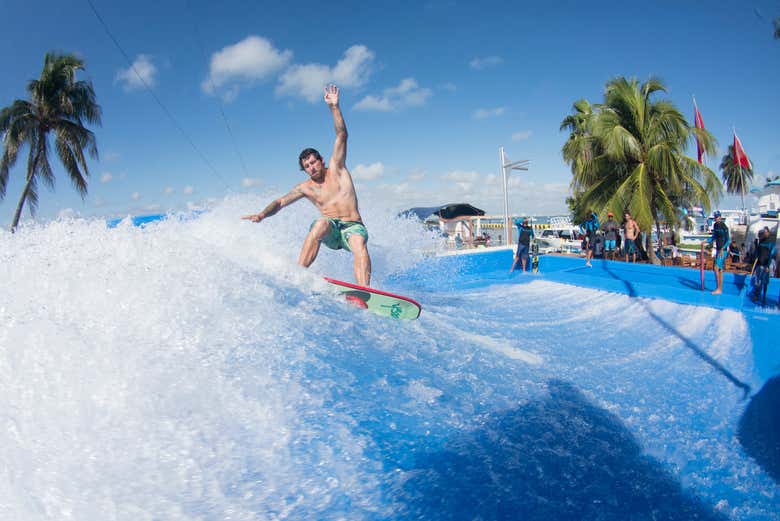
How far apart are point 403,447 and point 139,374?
1456 mm

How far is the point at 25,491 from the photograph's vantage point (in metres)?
1.62

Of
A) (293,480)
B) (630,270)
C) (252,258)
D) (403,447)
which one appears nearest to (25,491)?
(293,480)

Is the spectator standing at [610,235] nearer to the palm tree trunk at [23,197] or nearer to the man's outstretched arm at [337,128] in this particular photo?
the man's outstretched arm at [337,128]

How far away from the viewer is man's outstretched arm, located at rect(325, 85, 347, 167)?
4.52m

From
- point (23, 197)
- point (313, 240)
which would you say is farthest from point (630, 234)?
point (23, 197)

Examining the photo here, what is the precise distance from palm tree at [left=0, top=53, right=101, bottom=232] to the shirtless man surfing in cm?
1948

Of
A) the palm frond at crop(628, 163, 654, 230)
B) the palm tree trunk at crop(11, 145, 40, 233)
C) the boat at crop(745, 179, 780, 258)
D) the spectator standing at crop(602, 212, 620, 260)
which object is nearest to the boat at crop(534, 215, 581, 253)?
the boat at crop(745, 179, 780, 258)

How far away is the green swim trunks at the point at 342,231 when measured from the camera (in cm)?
496

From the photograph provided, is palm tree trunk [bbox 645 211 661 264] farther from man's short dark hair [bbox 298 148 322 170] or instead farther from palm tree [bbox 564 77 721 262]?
man's short dark hair [bbox 298 148 322 170]

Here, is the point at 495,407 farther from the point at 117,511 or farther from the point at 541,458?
the point at 117,511

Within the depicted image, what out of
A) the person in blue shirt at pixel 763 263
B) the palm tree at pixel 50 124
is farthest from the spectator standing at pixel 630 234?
the palm tree at pixel 50 124

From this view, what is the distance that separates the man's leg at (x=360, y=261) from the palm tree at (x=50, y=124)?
2006 centimetres

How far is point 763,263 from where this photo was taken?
6543 mm

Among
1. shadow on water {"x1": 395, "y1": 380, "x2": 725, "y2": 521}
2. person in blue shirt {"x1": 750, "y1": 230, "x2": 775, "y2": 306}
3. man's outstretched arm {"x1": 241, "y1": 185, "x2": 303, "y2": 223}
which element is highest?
man's outstretched arm {"x1": 241, "y1": 185, "x2": 303, "y2": 223}
